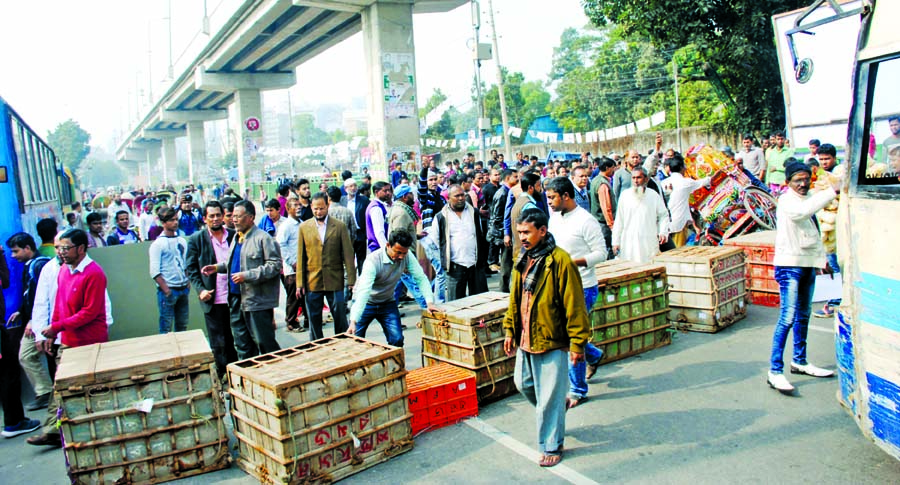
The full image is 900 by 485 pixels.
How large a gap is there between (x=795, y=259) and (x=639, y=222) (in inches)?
95.0

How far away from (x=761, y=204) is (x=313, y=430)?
28.5 ft

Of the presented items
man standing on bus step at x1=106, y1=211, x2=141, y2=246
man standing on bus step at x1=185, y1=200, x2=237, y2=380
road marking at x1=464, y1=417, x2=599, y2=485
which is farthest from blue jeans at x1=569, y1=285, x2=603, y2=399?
man standing on bus step at x1=106, y1=211, x2=141, y2=246

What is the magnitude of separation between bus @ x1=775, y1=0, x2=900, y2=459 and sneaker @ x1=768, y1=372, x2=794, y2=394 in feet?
3.92

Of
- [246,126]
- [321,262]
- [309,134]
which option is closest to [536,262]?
[321,262]

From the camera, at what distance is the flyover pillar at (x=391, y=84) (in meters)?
20.0

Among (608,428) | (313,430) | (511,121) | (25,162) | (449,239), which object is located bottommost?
(608,428)

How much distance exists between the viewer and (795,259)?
5238 mm

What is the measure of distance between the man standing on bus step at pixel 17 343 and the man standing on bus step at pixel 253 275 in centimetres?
147

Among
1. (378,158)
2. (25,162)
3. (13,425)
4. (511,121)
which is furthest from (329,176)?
(511,121)

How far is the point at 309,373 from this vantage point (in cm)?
430

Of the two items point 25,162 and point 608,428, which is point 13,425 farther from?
point 25,162

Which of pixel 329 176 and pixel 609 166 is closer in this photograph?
pixel 609 166

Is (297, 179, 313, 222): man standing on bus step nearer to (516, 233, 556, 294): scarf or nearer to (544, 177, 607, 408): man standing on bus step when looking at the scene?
(544, 177, 607, 408): man standing on bus step

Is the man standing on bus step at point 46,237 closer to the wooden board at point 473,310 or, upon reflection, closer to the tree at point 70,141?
the wooden board at point 473,310
